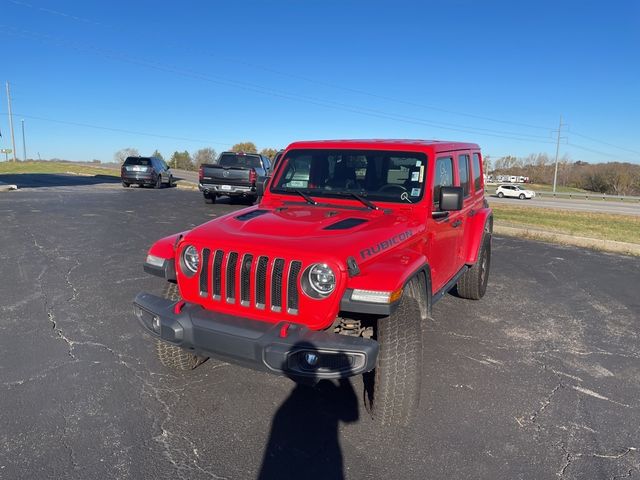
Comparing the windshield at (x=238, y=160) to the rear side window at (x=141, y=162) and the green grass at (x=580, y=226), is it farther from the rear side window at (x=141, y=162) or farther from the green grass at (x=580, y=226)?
the green grass at (x=580, y=226)

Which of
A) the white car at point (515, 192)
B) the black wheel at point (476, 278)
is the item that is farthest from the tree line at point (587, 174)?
the black wheel at point (476, 278)

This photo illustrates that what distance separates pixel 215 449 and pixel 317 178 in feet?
8.26

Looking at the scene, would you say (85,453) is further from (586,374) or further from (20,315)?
(586,374)

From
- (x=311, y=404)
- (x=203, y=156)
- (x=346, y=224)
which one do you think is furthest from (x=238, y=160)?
(x=203, y=156)

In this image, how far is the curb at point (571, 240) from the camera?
995 centimetres

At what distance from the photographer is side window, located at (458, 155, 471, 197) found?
5094mm

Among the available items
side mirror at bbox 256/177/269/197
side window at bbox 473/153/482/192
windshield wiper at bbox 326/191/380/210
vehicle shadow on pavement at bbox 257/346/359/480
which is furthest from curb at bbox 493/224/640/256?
vehicle shadow on pavement at bbox 257/346/359/480

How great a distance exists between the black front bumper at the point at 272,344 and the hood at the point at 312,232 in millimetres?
464

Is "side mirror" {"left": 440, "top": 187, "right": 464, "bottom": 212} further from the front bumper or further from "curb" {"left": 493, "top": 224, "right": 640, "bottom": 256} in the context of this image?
the front bumper

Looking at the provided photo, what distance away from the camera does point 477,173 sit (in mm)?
6039

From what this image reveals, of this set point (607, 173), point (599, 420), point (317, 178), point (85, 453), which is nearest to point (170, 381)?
point (85, 453)

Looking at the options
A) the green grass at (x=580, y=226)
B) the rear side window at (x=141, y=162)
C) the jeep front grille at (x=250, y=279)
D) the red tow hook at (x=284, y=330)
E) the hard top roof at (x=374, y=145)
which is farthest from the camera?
the rear side window at (x=141, y=162)

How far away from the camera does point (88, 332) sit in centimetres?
448

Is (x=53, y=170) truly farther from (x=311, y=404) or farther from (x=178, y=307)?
(x=311, y=404)
